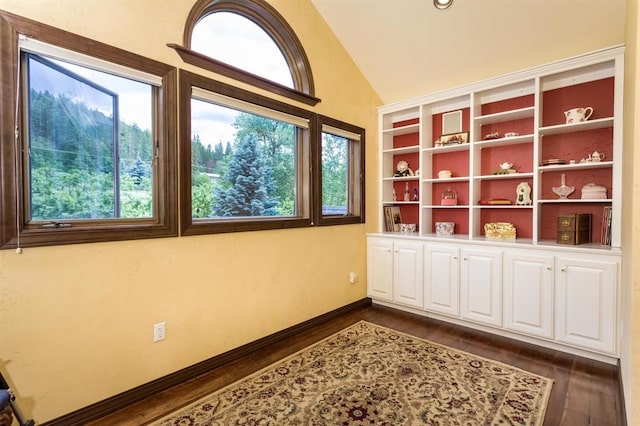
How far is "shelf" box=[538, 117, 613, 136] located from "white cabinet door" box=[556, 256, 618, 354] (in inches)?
44.4

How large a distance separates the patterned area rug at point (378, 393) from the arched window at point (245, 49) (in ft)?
7.50

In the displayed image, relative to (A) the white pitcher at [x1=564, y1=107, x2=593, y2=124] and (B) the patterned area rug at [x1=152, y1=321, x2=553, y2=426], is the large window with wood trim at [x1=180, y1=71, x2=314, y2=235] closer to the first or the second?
(B) the patterned area rug at [x1=152, y1=321, x2=553, y2=426]

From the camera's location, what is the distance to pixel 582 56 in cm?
257

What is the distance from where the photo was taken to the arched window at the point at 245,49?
2271mm

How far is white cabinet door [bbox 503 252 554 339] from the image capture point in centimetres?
257

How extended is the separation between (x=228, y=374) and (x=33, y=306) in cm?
126

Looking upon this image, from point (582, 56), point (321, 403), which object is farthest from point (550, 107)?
point (321, 403)

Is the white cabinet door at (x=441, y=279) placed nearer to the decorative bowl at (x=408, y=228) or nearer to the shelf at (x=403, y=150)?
the decorative bowl at (x=408, y=228)

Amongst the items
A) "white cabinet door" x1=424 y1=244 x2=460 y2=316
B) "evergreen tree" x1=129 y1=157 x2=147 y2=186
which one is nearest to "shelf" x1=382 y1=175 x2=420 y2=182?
"white cabinet door" x1=424 y1=244 x2=460 y2=316

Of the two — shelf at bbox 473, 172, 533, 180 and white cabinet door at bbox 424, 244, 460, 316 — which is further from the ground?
shelf at bbox 473, 172, 533, 180

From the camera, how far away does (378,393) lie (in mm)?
2004

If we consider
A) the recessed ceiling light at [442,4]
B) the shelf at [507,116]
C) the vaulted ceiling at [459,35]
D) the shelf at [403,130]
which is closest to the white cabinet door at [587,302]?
the shelf at [507,116]

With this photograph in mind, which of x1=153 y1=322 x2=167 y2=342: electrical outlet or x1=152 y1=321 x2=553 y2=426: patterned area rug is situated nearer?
x1=152 y1=321 x2=553 y2=426: patterned area rug

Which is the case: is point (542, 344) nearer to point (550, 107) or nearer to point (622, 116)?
point (622, 116)
